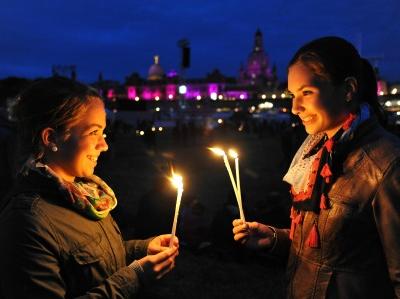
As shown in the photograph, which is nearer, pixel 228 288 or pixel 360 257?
pixel 360 257

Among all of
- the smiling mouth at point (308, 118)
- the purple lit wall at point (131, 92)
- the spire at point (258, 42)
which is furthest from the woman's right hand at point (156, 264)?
the spire at point (258, 42)

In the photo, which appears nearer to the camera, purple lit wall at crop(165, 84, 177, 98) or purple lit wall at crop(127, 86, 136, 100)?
purple lit wall at crop(165, 84, 177, 98)

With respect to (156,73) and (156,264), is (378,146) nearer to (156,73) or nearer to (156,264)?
(156,264)

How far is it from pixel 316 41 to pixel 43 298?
195 centimetres

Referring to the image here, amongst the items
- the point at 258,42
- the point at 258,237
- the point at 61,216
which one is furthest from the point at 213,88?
the point at 61,216

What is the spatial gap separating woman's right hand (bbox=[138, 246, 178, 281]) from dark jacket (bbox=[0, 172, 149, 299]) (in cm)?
8

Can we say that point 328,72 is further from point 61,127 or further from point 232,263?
point 232,263

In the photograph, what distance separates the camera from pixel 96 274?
6.53ft

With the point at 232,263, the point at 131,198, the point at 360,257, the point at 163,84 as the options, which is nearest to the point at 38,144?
the point at 360,257

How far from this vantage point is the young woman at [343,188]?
6.53 ft

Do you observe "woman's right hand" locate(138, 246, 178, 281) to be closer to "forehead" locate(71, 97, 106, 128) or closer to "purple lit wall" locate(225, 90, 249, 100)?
"forehead" locate(71, 97, 106, 128)

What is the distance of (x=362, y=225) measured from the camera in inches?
80.4

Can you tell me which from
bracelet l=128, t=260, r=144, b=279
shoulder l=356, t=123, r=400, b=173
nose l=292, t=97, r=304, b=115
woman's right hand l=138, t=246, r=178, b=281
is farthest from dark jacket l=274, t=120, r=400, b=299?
bracelet l=128, t=260, r=144, b=279

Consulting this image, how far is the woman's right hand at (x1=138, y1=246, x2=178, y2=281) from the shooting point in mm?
2074
